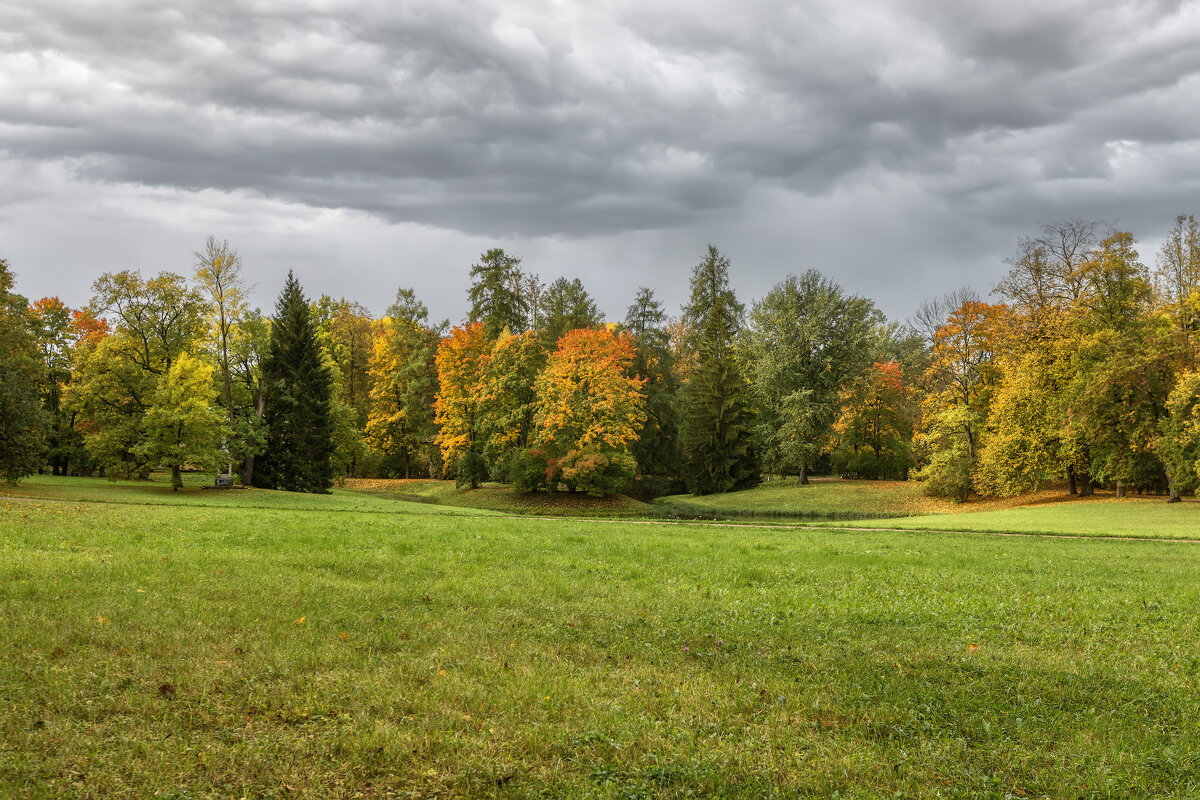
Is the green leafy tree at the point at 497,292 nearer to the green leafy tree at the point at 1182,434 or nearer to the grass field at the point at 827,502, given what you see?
the grass field at the point at 827,502

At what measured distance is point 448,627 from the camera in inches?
308

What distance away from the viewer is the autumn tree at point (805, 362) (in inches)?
2039

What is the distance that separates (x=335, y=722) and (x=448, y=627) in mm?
2639

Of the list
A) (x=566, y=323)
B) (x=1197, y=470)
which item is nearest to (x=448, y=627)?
(x=1197, y=470)

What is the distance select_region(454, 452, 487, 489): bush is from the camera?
49.5 meters

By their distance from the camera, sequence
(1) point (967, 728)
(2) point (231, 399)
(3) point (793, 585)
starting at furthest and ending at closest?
(2) point (231, 399) < (3) point (793, 585) < (1) point (967, 728)

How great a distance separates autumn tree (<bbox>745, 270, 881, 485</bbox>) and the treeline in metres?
0.16

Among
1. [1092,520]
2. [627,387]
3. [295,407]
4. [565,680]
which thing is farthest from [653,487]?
[565,680]

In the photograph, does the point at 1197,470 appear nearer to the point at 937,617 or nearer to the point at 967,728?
the point at 937,617

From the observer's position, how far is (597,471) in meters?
44.3

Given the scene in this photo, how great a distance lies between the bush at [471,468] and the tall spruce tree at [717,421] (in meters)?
16.9

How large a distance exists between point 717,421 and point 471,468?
19.6 m

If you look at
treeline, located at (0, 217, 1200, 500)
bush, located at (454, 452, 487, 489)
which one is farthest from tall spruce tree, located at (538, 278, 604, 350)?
bush, located at (454, 452, 487, 489)

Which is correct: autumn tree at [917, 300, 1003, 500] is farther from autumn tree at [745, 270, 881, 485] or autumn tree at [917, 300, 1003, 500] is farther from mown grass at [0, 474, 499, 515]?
mown grass at [0, 474, 499, 515]
